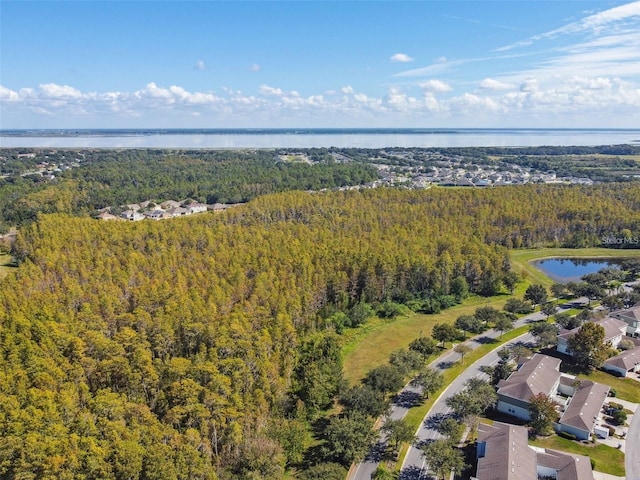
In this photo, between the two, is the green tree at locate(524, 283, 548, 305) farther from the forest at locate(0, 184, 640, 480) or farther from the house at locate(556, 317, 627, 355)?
the house at locate(556, 317, 627, 355)

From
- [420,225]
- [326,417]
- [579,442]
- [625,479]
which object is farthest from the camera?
[420,225]

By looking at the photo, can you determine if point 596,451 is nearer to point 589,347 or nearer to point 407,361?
point 589,347

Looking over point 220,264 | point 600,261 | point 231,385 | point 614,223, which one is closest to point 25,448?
point 231,385

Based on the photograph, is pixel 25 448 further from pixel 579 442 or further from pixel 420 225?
pixel 420 225

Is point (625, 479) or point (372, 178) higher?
point (372, 178)

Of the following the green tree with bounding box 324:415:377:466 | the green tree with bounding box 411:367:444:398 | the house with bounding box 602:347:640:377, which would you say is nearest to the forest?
the green tree with bounding box 324:415:377:466

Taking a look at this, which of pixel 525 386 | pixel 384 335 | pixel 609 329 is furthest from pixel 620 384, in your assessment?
pixel 384 335
